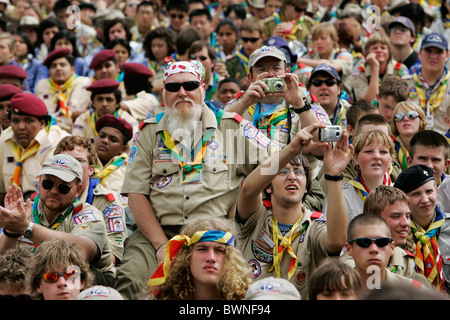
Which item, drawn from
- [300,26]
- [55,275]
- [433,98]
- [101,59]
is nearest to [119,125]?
[101,59]

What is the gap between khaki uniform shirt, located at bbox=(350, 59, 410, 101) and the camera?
36.6 feet

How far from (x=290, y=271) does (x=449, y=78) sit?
17.9 ft

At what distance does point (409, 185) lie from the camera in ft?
23.2

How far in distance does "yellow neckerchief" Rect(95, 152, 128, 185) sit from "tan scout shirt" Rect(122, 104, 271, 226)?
1715 millimetres

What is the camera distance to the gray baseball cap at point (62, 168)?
22.1 feet

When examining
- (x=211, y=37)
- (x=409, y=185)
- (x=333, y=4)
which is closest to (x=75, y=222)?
(x=409, y=185)

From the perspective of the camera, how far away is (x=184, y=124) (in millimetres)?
6953

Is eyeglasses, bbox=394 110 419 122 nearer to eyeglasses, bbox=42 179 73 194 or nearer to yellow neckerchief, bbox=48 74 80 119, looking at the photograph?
eyeglasses, bbox=42 179 73 194

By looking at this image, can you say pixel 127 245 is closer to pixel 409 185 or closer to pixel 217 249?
pixel 217 249

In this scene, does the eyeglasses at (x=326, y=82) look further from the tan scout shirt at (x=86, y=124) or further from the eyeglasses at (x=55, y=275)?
the eyeglasses at (x=55, y=275)

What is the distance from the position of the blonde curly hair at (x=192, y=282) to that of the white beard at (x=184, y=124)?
140 centimetres

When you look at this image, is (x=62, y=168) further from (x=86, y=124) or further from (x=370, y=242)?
(x=86, y=124)

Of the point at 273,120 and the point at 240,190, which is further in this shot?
the point at 273,120

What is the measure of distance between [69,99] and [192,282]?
709 cm
